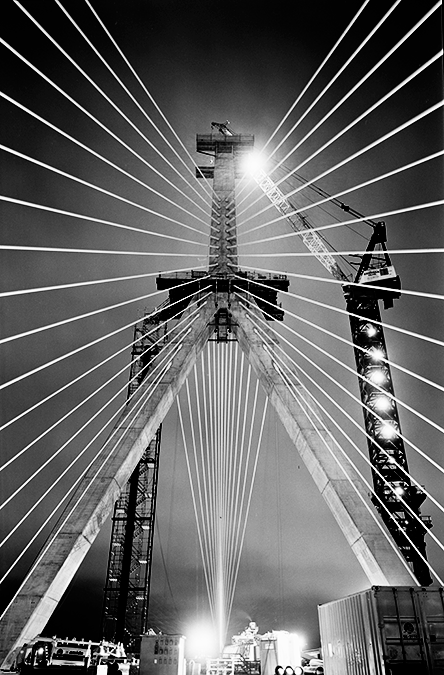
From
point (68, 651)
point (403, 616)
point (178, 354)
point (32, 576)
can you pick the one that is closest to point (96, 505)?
point (32, 576)

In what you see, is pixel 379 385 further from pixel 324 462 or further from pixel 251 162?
pixel 324 462

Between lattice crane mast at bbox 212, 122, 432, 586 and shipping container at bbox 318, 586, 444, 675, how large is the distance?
59.9 feet

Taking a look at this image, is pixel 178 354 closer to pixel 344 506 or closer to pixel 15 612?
pixel 344 506

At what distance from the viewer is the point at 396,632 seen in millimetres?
10555

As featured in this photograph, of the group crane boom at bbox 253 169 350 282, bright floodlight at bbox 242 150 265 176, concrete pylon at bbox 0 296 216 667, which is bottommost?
concrete pylon at bbox 0 296 216 667

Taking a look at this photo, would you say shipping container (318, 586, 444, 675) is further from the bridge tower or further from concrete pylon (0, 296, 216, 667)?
concrete pylon (0, 296, 216, 667)

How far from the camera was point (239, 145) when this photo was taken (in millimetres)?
32156

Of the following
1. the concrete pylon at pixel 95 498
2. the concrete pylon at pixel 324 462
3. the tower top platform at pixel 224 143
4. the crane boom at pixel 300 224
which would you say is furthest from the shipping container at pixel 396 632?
the crane boom at pixel 300 224

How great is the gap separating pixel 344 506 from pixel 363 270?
26507 millimetres

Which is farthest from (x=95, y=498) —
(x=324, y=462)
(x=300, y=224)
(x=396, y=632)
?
(x=300, y=224)

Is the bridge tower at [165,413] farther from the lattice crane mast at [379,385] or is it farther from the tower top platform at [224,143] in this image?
the lattice crane mast at [379,385]

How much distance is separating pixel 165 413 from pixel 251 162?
1861cm

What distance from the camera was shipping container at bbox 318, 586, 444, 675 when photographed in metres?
10.3

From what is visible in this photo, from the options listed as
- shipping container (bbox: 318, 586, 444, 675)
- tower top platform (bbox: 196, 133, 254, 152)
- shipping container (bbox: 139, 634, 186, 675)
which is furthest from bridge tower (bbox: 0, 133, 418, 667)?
shipping container (bbox: 318, 586, 444, 675)
